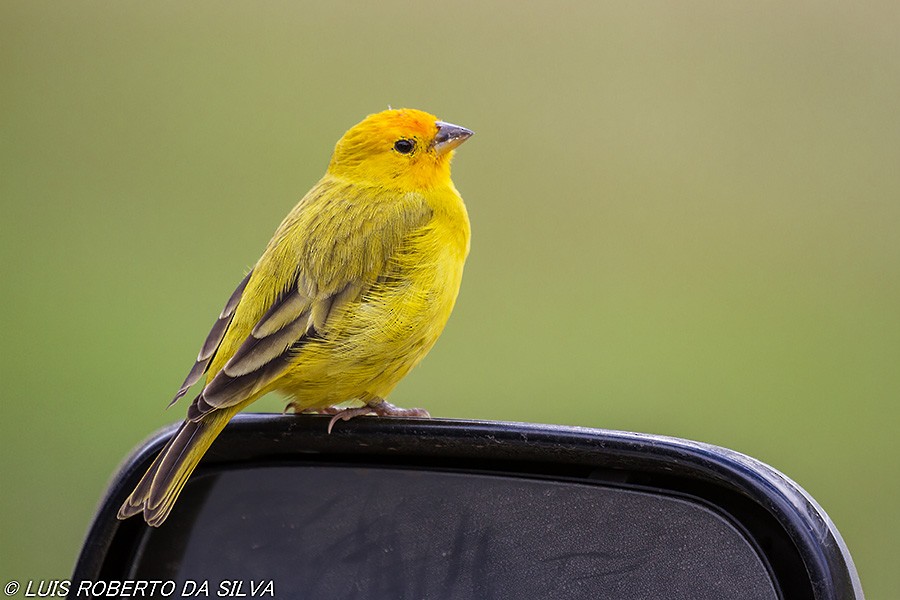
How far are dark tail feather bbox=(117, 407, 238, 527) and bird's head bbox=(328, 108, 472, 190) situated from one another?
1597 mm

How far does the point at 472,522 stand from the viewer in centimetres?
307

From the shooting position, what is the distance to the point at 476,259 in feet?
37.7

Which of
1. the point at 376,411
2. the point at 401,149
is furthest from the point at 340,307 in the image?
the point at 401,149

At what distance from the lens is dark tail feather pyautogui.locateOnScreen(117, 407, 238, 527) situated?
330 cm

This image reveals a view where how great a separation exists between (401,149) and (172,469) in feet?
7.07

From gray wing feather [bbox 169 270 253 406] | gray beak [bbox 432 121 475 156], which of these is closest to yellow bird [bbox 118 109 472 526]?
gray wing feather [bbox 169 270 253 406]

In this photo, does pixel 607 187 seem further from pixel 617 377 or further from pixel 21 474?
pixel 21 474

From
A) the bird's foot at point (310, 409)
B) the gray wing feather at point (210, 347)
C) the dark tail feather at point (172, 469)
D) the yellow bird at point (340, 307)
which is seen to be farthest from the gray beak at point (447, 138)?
the dark tail feather at point (172, 469)

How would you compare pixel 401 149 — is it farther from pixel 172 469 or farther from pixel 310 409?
pixel 172 469

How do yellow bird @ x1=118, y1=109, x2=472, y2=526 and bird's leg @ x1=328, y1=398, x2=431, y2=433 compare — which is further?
yellow bird @ x1=118, y1=109, x2=472, y2=526

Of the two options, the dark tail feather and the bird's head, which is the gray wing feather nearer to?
the dark tail feather

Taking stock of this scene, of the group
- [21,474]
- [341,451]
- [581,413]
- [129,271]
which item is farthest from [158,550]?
[129,271]

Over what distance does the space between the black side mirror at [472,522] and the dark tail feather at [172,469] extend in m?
0.08

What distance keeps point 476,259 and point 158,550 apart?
26.9 feet
